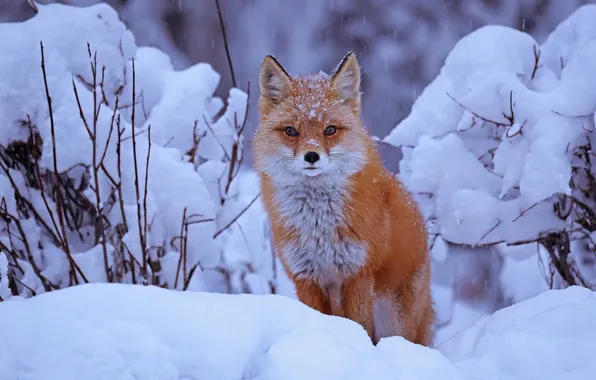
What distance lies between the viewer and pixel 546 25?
329 inches

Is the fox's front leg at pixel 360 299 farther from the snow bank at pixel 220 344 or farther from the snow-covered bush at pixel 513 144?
the snow-covered bush at pixel 513 144

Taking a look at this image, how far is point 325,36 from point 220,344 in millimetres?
8042

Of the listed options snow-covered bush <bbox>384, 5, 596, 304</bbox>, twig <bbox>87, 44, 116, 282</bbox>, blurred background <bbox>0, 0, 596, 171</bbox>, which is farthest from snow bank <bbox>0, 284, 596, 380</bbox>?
blurred background <bbox>0, 0, 596, 171</bbox>

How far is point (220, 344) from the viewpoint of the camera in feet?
6.00

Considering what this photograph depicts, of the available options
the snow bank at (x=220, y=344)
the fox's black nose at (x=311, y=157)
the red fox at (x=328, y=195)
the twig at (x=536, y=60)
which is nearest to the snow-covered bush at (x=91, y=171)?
the red fox at (x=328, y=195)

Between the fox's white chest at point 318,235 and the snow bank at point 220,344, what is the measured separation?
0.88m

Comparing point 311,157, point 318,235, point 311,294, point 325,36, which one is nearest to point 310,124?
point 311,157

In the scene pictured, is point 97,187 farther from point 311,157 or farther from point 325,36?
point 325,36

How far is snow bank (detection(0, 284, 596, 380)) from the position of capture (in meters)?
1.67

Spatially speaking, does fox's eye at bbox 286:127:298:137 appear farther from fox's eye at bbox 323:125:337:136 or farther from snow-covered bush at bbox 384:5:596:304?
snow-covered bush at bbox 384:5:596:304

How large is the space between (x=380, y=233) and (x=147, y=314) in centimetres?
156

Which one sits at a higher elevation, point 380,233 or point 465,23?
point 465,23

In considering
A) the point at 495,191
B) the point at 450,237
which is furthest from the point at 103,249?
the point at 495,191

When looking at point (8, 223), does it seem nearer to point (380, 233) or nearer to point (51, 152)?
point (51, 152)
